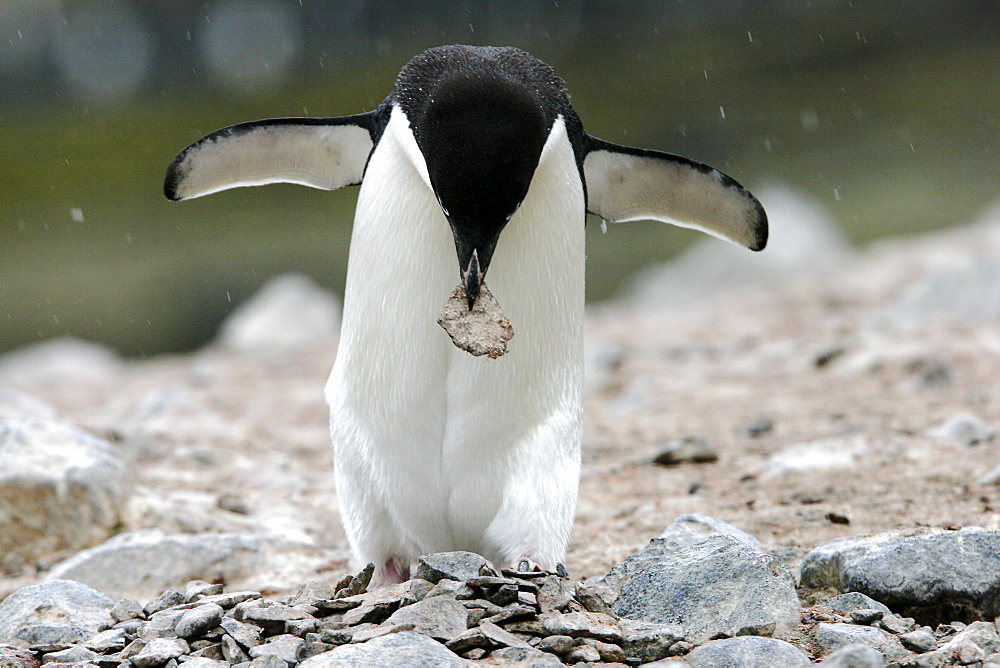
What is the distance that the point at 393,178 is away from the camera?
2.42 meters

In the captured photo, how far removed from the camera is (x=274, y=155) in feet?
9.35

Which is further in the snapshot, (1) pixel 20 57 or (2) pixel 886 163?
(1) pixel 20 57

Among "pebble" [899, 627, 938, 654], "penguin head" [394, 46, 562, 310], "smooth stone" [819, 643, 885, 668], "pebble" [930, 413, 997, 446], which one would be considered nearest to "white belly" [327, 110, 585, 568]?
"penguin head" [394, 46, 562, 310]

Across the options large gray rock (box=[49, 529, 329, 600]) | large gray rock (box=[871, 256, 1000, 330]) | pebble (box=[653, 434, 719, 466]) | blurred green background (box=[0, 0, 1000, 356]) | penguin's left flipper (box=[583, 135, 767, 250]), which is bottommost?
large gray rock (box=[49, 529, 329, 600])

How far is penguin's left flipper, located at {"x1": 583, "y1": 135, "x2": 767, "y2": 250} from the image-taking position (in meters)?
2.86

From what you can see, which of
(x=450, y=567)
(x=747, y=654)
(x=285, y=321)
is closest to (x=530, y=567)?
(x=450, y=567)

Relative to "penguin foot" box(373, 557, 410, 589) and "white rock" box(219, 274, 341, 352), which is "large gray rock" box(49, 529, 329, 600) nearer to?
"penguin foot" box(373, 557, 410, 589)

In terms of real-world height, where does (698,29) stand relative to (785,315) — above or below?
above

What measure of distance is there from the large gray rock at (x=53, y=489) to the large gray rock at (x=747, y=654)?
80.5 inches

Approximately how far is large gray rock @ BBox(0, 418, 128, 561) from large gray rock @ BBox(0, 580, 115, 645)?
762 mm

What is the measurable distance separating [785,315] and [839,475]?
11.3ft

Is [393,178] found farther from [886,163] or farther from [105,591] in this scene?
[886,163]

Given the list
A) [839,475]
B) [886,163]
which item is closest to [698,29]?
[886,163]

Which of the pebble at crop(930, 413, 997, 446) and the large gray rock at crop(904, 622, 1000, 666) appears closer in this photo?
the large gray rock at crop(904, 622, 1000, 666)
